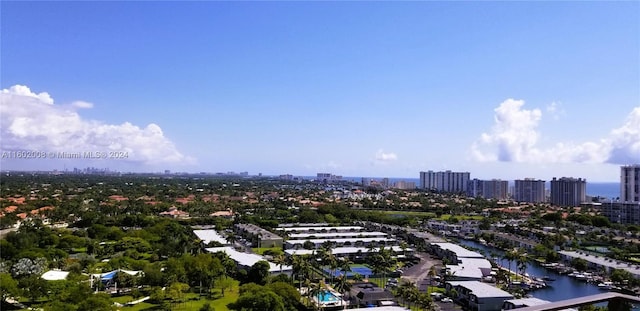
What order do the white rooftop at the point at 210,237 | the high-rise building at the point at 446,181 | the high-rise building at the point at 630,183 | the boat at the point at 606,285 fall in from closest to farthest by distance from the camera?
the boat at the point at 606,285, the white rooftop at the point at 210,237, the high-rise building at the point at 630,183, the high-rise building at the point at 446,181

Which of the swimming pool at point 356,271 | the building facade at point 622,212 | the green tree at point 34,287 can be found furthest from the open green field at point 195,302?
the building facade at point 622,212

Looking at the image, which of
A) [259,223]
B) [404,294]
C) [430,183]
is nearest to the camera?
[404,294]

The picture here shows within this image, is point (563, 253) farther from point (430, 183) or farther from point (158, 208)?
point (430, 183)

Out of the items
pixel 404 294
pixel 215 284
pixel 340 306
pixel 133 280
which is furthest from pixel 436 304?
pixel 133 280

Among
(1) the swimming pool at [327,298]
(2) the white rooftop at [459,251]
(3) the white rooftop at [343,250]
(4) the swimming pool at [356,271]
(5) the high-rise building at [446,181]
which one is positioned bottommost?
(4) the swimming pool at [356,271]

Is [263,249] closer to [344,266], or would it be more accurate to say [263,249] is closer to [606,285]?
[344,266]

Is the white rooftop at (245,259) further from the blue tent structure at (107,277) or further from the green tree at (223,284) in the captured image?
the blue tent structure at (107,277)

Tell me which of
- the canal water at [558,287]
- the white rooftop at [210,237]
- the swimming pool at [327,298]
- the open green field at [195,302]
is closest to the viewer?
the open green field at [195,302]
